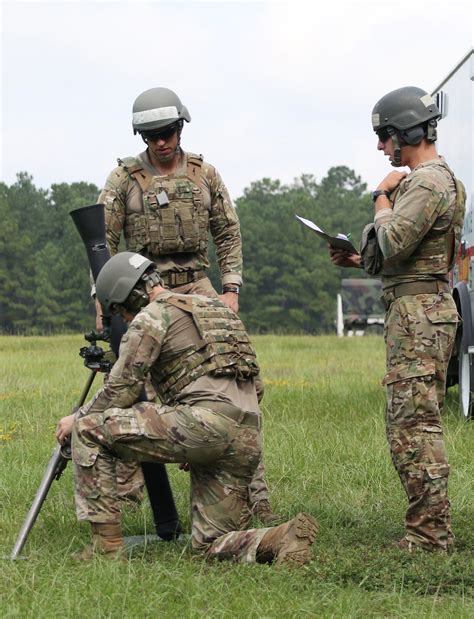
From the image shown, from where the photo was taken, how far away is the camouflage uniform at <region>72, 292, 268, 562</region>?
493 cm

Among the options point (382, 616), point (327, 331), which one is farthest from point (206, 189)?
point (327, 331)

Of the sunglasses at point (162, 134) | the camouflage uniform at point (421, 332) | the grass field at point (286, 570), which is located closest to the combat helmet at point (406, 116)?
the camouflage uniform at point (421, 332)

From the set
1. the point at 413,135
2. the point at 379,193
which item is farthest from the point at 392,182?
the point at 413,135

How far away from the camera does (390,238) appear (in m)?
5.01

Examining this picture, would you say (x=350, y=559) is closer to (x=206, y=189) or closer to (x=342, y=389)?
(x=206, y=189)

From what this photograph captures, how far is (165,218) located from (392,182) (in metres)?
1.55

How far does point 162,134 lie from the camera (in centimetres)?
618

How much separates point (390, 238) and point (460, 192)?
16.9 inches

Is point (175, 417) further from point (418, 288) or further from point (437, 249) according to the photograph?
point (437, 249)

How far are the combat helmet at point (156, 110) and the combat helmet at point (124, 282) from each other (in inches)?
49.6

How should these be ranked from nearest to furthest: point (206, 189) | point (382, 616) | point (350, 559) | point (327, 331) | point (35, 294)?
point (382, 616), point (350, 559), point (206, 189), point (35, 294), point (327, 331)

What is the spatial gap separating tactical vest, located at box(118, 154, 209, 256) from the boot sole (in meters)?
2.09

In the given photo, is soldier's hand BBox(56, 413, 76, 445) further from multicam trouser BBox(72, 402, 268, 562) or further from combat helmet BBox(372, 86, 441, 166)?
combat helmet BBox(372, 86, 441, 166)

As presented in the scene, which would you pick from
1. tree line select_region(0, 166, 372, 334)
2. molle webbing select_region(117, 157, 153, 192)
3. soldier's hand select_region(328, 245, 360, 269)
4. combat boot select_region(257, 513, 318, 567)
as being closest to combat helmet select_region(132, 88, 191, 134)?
molle webbing select_region(117, 157, 153, 192)
